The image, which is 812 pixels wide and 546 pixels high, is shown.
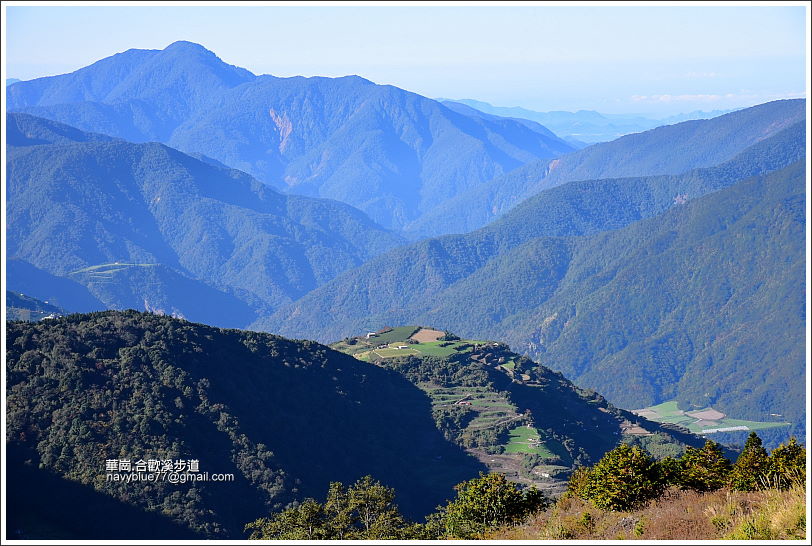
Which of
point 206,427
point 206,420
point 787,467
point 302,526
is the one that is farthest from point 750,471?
point 206,420

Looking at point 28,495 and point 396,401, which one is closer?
point 28,495

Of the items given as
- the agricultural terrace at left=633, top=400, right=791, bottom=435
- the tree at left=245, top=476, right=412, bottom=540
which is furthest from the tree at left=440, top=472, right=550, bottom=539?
the agricultural terrace at left=633, top=400, right=791, bottom=435

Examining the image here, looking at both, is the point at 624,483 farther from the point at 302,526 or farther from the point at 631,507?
the point at 302,526

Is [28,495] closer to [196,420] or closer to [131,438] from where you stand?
[131,438]

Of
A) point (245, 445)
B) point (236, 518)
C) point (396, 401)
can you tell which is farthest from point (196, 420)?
point (396, 401)

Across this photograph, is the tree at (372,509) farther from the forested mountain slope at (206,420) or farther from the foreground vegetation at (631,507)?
the forested mountain slope at (206,420)

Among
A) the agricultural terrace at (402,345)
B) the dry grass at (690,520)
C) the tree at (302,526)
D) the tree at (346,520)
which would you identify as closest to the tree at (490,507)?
the tree at (346,520)
